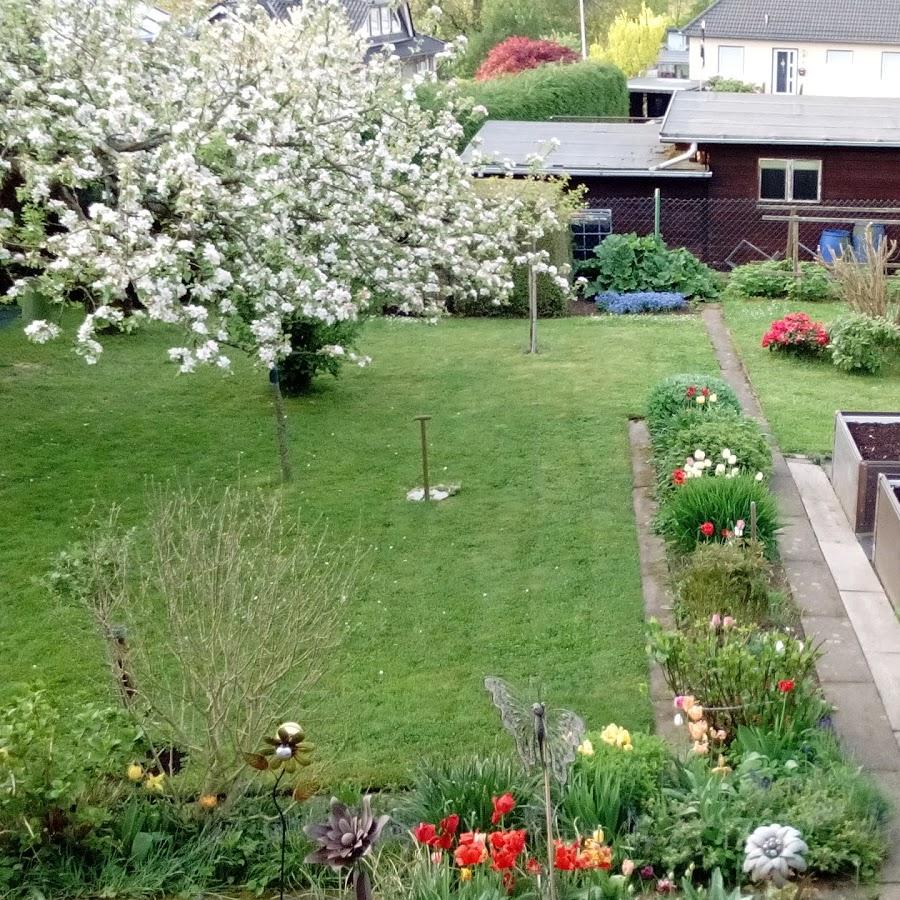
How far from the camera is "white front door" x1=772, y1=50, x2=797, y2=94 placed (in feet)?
156

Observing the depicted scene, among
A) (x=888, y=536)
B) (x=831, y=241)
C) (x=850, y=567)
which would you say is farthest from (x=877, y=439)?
(x=831, y=241)

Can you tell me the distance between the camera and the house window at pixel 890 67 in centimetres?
4649

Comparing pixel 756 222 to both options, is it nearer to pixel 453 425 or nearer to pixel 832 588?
pixel 453 425

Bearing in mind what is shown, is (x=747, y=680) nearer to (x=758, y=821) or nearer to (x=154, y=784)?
(x=758, y=821)

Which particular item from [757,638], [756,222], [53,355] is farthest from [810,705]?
[756,222]

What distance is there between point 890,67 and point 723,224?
32316 mm

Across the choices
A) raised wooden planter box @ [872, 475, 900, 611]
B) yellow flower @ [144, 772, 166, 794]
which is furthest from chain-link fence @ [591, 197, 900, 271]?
yellow flower @ [144, 772, 166, 794]

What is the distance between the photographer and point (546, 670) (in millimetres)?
7105

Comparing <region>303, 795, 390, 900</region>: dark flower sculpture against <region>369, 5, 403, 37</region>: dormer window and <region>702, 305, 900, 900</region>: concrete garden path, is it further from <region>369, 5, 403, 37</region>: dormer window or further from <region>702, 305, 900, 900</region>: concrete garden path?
<region>369, 5, 403, 37</region>: dormer window

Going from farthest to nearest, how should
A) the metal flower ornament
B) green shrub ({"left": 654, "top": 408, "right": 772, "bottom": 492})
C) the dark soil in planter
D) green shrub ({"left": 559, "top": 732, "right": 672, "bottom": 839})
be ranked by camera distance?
1. the dark soil in planter
2. green shrub ({"left": 654, "top": 408, "right": 772, "bottom": 492})
3. green shrub ({"left": 559, "top": 732, "right": 672, "bottom": 839})
4. the metal flower ornament

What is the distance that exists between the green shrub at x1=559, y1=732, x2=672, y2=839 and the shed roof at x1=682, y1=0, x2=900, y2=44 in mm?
46618

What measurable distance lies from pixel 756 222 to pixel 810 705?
14615 mm

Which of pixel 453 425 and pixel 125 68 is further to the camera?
pixel 453 425

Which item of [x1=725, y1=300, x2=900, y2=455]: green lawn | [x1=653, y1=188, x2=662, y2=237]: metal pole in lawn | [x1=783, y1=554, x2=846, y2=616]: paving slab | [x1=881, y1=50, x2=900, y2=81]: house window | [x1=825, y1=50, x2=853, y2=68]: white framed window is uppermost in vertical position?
[x1=825, y1=50, x2=853, y2=68]: white framed window
